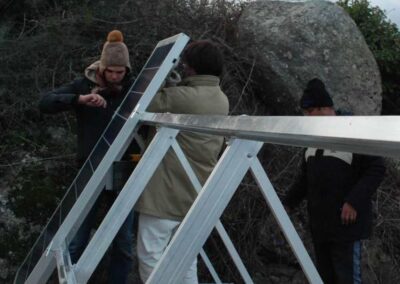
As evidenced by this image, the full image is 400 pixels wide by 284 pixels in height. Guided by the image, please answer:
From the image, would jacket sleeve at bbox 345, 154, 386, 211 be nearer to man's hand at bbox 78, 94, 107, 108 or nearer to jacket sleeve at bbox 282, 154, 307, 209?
jacket sleeve at bbox 282, 154, 307, 209

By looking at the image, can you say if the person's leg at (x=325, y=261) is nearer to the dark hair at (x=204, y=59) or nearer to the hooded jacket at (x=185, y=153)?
the hooded jacket at (x=185, y=153)

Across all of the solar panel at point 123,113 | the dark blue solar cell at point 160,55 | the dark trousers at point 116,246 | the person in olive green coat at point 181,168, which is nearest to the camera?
the solar panel at point 123,113

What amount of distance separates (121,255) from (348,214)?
1.18 meters

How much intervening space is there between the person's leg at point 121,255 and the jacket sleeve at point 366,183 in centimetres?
112

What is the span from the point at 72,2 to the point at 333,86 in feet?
7.94

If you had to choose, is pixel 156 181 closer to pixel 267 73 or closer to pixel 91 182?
pixel 91 182

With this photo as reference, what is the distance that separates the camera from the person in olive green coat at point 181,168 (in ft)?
8.64

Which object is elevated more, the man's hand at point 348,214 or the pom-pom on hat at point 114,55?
the pom-pom on hat at point 114,55

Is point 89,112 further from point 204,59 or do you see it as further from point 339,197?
point 339,197

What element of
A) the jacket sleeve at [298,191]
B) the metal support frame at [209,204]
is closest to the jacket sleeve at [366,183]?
the jacket sleeve at [298,191]

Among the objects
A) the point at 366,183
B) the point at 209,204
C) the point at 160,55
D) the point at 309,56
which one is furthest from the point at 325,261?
the point at 309,56

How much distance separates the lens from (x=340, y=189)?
306 cm

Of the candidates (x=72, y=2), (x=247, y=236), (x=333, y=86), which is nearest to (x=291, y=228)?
(x=247, y=236)

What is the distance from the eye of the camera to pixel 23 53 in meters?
4.90
